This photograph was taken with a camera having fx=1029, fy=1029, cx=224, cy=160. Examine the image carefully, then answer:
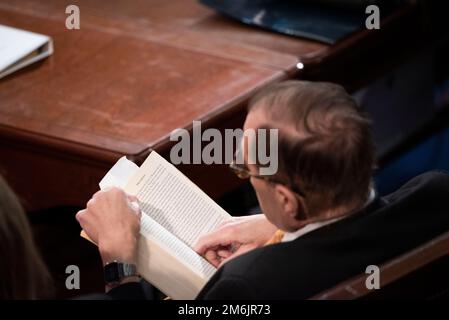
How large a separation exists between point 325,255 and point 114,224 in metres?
0.38

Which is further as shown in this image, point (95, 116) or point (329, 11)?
point (329, 11)

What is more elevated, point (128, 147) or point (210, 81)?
point (210, 81)

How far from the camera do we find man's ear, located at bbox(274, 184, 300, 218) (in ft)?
4.67

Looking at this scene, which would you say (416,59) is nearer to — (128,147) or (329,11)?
(329,11)

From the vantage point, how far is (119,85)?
7.73ft

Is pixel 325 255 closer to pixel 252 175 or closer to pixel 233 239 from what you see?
pixel 252 175

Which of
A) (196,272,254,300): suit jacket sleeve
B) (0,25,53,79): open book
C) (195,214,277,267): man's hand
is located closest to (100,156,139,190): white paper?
(195,214,277,267): man's hand

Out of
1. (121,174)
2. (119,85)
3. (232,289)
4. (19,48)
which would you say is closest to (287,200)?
(232,289)

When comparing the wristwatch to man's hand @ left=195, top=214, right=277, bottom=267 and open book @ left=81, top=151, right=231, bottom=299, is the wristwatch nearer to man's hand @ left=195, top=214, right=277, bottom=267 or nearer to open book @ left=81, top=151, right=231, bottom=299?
open book @ left=81, top=151, right=231, bottom=299

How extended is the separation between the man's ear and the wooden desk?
0.66 metres

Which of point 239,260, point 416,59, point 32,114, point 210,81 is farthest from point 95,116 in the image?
point 416,59

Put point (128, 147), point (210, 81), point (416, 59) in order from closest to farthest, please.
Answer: point (128, 147), point (210, 81), point (416, 59)

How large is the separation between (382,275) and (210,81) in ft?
3.58

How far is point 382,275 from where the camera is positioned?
4.44ft
